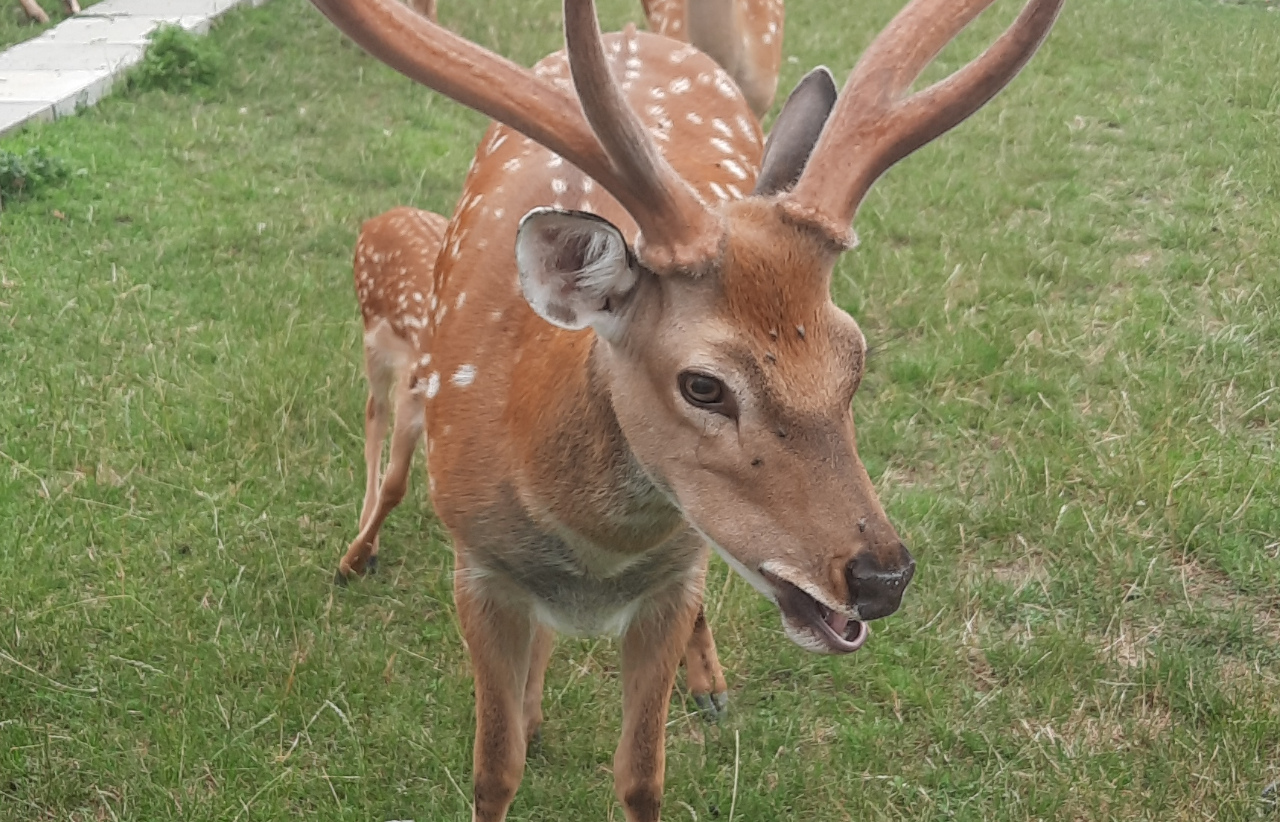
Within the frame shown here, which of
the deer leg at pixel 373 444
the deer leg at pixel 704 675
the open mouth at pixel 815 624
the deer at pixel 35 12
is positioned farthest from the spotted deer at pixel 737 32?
the deer at pixel 35 12

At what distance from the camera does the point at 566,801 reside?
288 centimetres

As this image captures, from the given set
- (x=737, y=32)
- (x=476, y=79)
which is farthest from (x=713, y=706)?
(x=737, y=32)

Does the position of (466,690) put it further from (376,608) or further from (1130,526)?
(1130,526)

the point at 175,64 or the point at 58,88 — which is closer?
the point at 58,88

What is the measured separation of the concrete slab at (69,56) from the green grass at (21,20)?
0.23 metres

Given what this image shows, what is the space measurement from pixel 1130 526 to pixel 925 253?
2.06 metres

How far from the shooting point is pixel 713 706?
3.14 meters

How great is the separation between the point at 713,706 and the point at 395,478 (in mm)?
1099

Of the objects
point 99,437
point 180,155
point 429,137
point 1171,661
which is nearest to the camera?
point 1171,661

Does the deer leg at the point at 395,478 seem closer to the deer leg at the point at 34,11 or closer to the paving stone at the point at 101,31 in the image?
the paving stone at the point at 101,31

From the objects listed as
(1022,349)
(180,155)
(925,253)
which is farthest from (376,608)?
(180,155)

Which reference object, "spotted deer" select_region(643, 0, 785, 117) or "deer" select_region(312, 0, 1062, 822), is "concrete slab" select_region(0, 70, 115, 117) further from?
"deer" select_region(312, 0, 1062, 822)

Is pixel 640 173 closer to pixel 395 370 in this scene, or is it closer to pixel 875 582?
pixel 875 582

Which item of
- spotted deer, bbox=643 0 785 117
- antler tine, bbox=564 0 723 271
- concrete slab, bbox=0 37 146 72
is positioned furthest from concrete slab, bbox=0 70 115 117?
antler tine, bbox=564 0 723 271
